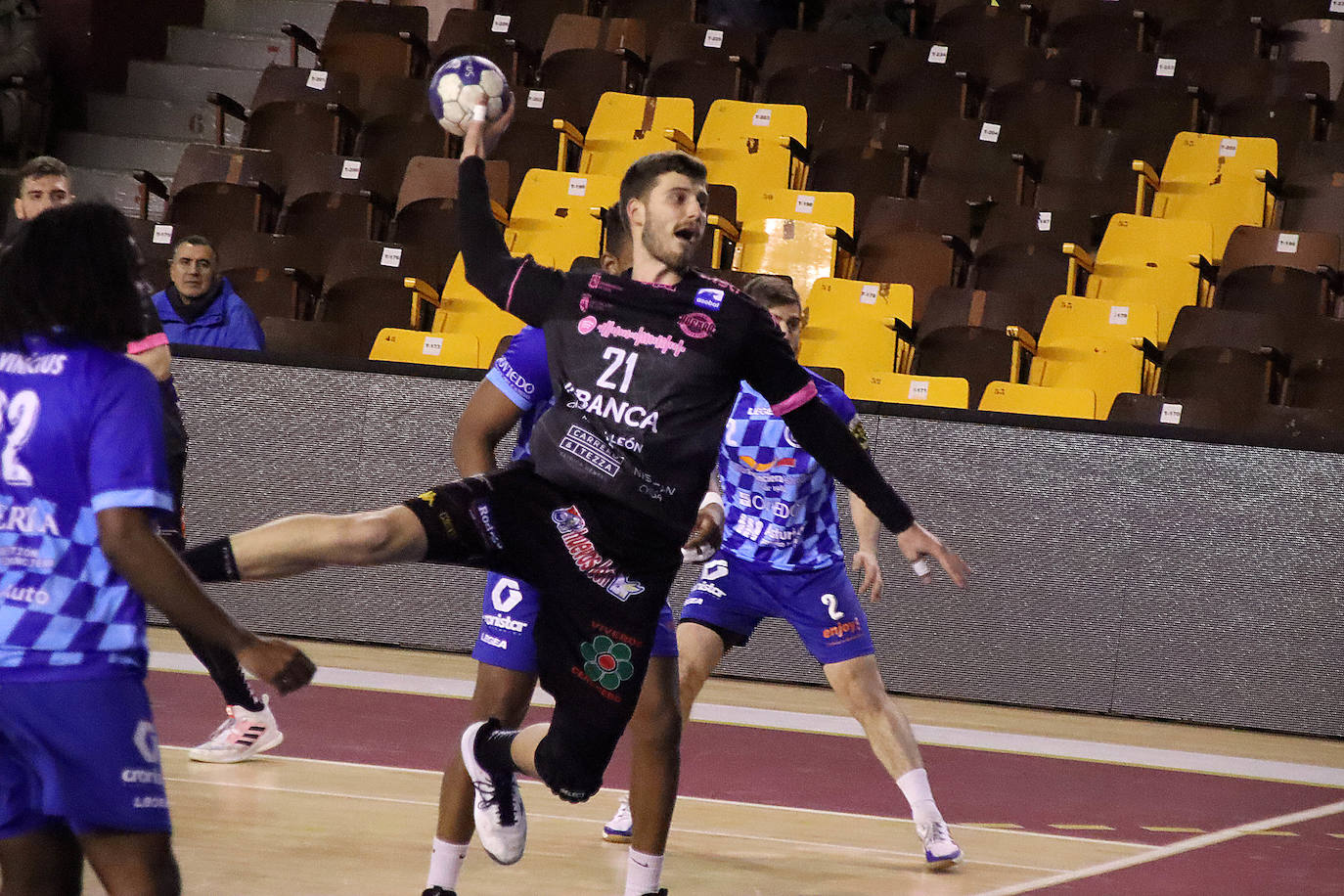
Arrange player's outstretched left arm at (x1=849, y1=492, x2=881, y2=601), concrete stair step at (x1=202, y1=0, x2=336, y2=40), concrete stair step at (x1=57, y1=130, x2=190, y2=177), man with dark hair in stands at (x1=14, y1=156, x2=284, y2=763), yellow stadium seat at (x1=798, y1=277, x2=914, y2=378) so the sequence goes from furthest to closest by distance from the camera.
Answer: concrete stair step at (x1=202, y1=0, x2=336, y2=40) → concrete stair step at (x1=57, y1=130, x2=190, y2=177) → yellow stadium seat at (x1=798, y1=277, x2=914, y2=378) → man with dark hair in stands at (x1=14, y1=156, x2=284, y2=763) → player's outstretched left arm at (x1=849, y1=492, x2=881, y2=601)

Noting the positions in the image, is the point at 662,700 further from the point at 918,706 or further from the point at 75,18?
the point at 75,18

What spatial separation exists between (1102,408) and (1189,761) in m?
2.69

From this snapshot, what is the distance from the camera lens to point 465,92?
4.34 metres

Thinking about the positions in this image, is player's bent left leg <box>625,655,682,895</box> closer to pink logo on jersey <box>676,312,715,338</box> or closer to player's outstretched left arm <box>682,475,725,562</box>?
player's outstretched left arm <box>682,475,725,562</box>

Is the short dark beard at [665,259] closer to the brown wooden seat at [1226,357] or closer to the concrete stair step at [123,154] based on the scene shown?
the brown wooden seat at [1226,357]

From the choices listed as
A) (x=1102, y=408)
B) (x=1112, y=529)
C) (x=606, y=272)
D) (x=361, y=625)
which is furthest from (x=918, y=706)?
(x=606, y=272)

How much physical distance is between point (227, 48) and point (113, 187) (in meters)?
1.78

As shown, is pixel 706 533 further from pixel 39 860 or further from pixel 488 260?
A: pixel 39 860

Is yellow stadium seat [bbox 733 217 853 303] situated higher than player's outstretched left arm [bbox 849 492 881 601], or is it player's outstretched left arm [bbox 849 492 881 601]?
yellow stadium seat [bbox 733 217 853 303]

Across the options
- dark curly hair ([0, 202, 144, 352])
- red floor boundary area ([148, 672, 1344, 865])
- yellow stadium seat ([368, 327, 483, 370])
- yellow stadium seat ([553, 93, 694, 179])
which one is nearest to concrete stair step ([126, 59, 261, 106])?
yellow stadium seat ([553, 93, 694, 179])

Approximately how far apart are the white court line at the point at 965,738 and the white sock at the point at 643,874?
3.08 m

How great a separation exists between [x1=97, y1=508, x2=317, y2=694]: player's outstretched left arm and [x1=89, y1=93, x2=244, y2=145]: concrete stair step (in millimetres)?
11328

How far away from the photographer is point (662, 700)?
433 centimetres

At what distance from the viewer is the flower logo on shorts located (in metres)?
3.91
